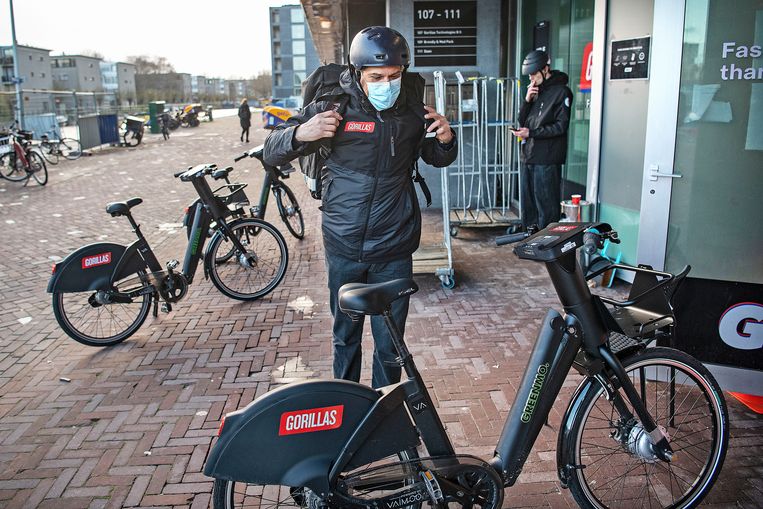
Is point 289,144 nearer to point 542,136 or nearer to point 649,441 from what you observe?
point 649,441

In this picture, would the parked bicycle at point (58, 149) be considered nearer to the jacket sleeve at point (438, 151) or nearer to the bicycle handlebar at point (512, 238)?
the jacket sleeve at point (438, 151)

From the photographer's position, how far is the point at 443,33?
28.4 ft

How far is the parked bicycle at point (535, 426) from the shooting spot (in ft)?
6.95

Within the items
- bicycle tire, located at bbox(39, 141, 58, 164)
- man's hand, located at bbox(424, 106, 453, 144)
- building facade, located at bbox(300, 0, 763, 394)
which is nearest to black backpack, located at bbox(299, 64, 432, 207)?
man's hand, located at bbox(424, 106, 453, 144)

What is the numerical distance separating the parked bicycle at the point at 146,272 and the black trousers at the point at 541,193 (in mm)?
2876

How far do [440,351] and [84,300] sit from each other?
280 centimetres

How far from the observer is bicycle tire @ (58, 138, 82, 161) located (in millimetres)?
19391

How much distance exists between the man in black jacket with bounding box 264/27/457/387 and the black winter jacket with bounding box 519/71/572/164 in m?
3.78

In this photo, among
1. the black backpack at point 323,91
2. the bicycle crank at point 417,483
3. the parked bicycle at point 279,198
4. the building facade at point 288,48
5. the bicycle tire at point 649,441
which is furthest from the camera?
the building facade at point 288,48

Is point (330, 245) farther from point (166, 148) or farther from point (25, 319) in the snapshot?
point (166, 148)

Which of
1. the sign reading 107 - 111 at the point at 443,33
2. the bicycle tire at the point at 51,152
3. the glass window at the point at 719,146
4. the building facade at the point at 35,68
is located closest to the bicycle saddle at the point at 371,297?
the glass window at the point at 719,146

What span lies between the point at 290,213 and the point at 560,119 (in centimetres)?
342

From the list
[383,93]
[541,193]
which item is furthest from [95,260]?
[541,193]

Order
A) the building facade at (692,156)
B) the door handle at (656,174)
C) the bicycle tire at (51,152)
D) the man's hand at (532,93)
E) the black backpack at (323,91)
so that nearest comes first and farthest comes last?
the black backpack at (323,91)
the building facade at (692,156)
the door handle at (656,174)
the man's hand at (532,93)
the bicycle tire at (51,152)
